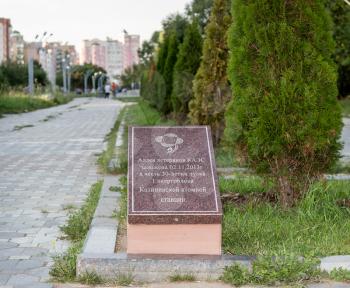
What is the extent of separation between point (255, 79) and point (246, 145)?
0.72m

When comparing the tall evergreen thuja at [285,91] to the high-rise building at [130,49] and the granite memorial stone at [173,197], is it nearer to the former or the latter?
the granite memorial stone at [173,197]

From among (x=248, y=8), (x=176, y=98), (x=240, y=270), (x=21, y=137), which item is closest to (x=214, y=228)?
(x=240, y=270)

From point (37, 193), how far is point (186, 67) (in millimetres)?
8901

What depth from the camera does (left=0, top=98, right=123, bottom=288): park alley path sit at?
553cm

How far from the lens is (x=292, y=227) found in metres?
6.08

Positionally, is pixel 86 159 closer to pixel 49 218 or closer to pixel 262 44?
pixel 49 218

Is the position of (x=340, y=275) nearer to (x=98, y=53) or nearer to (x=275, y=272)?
(x=275, y=272)

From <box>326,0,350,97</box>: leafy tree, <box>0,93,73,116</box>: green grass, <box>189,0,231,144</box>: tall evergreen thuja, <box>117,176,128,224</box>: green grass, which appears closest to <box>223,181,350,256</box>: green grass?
<box>117,176,128,224</box>: green grass

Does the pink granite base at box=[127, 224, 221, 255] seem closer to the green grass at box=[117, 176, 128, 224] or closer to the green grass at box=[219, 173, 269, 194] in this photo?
the green grass at box=[117, 176, 128, 224]

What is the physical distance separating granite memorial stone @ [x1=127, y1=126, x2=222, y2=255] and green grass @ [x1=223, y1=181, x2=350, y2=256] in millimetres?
498

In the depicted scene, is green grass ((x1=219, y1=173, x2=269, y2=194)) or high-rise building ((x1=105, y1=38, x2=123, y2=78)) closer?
green grass ((x1=219, y1=173, x2=269, y2=194))

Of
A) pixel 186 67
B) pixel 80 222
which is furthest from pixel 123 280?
pixel 186 67

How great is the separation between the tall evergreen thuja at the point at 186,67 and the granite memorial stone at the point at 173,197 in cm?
1138

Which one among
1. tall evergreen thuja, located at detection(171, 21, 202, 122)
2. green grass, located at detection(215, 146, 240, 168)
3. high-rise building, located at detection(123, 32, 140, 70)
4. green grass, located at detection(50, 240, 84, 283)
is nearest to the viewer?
green grass, located at detection(50, 240, 84, 283)
